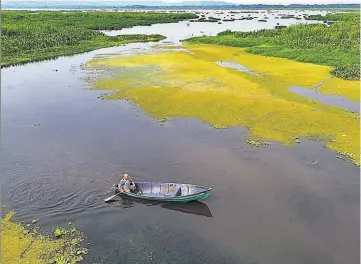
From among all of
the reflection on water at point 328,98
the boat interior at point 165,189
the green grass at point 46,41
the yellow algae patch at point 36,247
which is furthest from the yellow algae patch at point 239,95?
the yellow algae patch at point 36,247

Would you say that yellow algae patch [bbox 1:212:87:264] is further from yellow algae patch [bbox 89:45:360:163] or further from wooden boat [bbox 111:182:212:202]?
yellow algae patch [bbox 89:45:360:163]

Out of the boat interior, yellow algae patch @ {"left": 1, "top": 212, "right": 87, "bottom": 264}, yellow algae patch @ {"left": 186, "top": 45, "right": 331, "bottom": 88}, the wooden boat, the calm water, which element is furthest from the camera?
yellow algae patch @ {"left": 186, "top": 45, "right": 331, "bottom": 88}

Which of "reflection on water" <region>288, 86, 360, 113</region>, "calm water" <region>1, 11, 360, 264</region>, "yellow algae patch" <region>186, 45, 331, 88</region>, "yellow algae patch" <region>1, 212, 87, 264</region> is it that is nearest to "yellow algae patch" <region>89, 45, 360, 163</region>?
"yellow algae patch" <region>186, 45, 331, 88</region>

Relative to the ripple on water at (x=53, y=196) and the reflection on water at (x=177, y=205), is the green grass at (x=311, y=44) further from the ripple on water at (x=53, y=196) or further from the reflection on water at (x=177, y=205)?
the ripple on water at (x=53, y=196)

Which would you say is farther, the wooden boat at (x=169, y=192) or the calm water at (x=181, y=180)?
the wooden boat at (x=169, y=192)

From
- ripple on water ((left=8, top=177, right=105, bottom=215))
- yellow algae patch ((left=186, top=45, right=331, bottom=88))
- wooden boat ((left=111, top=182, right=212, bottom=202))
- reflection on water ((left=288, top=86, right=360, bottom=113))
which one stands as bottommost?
ripple on water ((left=8, top=177, right=105, bottom=215))

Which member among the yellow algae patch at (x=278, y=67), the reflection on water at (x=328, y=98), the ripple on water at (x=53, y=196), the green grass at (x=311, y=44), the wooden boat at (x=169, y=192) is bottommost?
the ripple on water at (x=53, y=196)

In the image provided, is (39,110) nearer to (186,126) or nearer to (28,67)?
(186,126)
